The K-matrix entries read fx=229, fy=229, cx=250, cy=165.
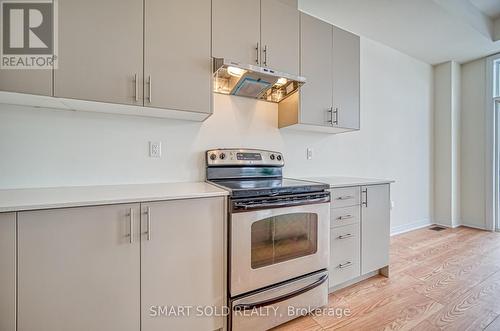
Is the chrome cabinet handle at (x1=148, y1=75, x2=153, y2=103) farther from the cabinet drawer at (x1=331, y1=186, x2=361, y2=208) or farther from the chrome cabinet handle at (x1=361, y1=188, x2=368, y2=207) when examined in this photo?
the chrome cabinet handle at (x1=361, y1=188, x2=368, y2=207)

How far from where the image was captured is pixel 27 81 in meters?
1.19

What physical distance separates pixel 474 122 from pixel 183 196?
472cm

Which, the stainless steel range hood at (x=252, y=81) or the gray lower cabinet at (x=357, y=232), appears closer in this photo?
the stainless steel range hood at (x=252, y=81)

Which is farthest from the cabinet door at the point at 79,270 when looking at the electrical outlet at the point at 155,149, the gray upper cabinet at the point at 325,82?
the gray upper cabinet at the point at 325,82

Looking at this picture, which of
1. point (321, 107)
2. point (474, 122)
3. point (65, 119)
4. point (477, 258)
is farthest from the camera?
point (474, 122)

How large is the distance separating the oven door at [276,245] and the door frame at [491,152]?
354cm

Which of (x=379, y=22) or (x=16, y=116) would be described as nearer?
(x=16, y=116)

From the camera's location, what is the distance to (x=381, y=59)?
10.6 feet

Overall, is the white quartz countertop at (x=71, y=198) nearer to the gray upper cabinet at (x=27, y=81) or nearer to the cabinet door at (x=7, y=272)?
the cabinet door at (x=7, y=272)

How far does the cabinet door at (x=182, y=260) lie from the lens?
125 cm

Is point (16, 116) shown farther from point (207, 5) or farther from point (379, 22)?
point (379, 22)

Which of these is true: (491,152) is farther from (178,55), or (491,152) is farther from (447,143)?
(178,55)

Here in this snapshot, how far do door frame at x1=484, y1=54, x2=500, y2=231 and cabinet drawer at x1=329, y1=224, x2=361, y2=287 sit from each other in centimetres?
312

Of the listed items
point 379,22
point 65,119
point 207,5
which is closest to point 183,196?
point 65,119
